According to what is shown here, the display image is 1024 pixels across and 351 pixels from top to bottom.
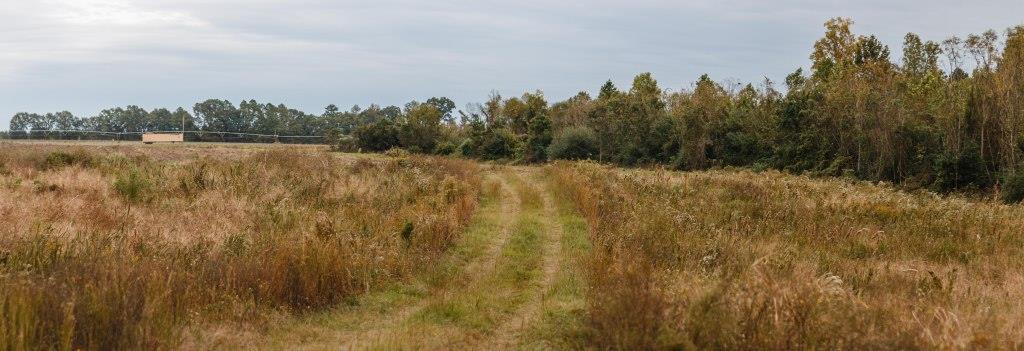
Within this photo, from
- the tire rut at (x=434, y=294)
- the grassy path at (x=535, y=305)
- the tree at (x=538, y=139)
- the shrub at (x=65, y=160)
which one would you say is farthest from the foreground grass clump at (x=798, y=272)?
the tree at (x=538, y=139)

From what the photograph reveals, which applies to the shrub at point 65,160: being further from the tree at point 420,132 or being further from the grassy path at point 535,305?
the tree at point 420,132

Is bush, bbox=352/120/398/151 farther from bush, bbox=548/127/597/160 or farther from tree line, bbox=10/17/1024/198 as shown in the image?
bush, bbox=548/127/597/160

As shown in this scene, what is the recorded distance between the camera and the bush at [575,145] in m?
49.2

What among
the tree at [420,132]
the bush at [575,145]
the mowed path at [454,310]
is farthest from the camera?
the tree at [420,132]

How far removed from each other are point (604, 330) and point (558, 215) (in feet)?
37.4

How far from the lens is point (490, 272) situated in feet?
34.1

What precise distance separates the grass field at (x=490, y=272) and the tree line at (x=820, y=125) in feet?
39.0

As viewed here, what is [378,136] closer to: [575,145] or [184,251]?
[575,145]

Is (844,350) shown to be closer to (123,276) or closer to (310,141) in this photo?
(123,276)

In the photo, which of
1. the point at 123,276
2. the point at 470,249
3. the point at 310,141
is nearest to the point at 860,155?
the point at 470,249

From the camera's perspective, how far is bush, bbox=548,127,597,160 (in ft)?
162

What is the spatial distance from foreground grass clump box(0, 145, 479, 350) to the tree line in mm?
22313

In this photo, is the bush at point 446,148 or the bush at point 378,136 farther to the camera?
the bush at point 378,136

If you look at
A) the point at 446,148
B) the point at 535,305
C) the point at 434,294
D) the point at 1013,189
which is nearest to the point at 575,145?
the point at 446,148
